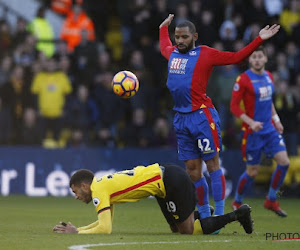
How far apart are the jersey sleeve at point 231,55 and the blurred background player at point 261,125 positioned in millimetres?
2755

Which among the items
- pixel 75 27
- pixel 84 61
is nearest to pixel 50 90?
pixel 84 61

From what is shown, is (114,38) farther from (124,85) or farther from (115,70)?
(124,85)

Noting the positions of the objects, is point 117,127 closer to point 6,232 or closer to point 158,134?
point 158,134

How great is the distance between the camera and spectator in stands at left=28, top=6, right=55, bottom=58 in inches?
727

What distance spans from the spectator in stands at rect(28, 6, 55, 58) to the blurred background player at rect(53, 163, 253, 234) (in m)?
10.0

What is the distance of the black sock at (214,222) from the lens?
8.95 meters

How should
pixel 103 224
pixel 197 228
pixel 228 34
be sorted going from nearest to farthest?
pixel 103 224
pixel 197 228
pixel 228 34

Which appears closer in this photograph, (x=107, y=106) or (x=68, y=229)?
(x=68, y=229)

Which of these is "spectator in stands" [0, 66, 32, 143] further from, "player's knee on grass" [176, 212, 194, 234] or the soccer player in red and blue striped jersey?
"player's knee on grass" [176, 212, 194, 234]

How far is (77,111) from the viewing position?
55.7 feet

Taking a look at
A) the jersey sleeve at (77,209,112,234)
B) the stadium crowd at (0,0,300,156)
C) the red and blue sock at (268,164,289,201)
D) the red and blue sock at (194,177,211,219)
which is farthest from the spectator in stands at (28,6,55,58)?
the jersey sleeve at (77,209,112,234)

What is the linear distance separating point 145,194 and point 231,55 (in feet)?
6.30

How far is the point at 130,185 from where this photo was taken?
8.88m

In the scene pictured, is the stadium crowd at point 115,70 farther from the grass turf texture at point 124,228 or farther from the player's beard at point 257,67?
the player's beard at point 257,67
